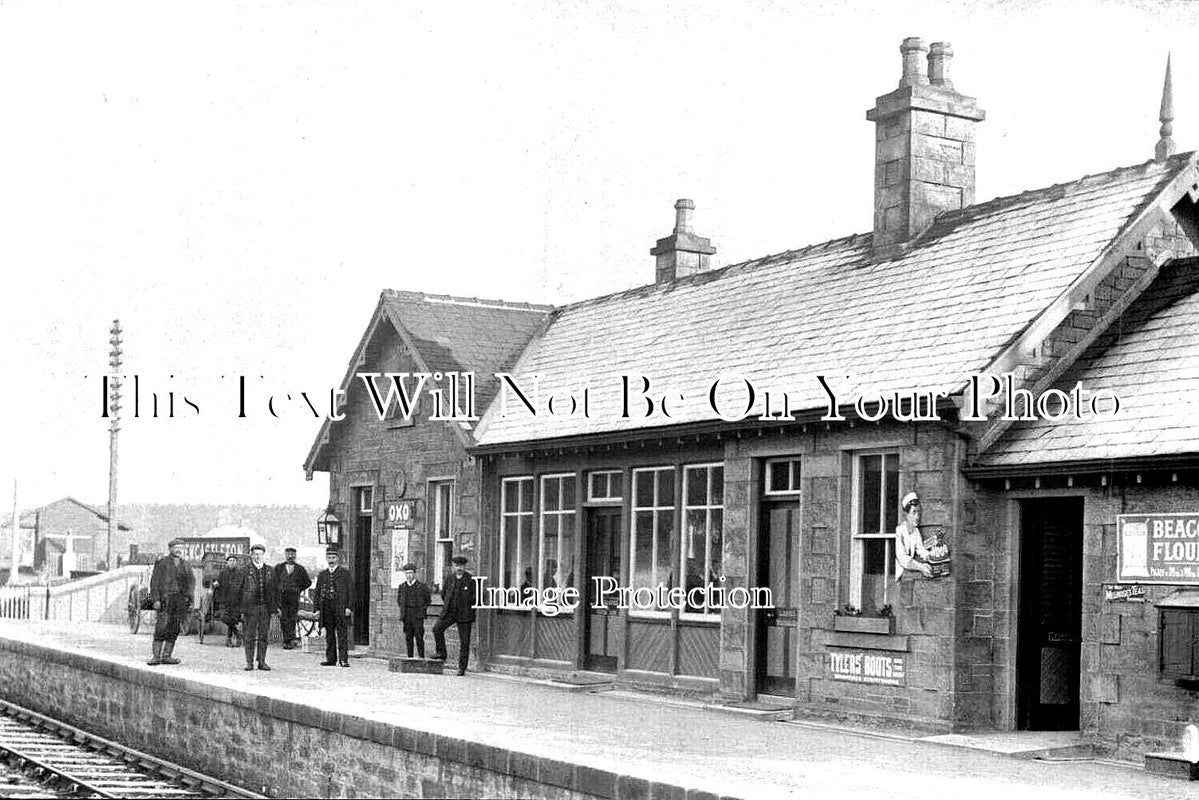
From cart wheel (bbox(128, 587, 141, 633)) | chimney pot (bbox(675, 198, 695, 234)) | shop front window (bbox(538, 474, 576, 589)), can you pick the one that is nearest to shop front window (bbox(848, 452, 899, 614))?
shop front window (bbox(538, 474, 576, 589))

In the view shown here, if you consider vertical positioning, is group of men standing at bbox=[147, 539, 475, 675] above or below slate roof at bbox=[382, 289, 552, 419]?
below

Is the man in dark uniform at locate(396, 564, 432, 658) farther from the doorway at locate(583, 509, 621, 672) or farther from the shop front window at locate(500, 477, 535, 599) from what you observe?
the doorway at locate(583, 509, 621, 672)

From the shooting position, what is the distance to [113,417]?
4678cm

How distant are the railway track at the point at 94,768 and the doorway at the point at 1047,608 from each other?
6.82 meters

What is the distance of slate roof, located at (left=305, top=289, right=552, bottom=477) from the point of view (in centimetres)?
2406

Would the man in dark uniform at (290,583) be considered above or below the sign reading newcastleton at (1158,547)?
below

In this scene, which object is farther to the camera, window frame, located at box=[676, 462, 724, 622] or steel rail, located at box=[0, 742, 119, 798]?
window frame, located at box=[676, 462, 724, 622]

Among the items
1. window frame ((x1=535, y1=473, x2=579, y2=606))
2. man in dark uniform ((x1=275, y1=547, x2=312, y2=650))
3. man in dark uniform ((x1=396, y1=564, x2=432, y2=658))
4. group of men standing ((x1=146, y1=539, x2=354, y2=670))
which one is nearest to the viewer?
window frame ((x1=535, y1=473, x2=579, y2=606))

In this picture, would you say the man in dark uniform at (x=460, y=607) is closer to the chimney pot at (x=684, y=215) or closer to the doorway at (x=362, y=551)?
the doorway at (x=362, y=551)

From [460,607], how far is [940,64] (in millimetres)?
8843

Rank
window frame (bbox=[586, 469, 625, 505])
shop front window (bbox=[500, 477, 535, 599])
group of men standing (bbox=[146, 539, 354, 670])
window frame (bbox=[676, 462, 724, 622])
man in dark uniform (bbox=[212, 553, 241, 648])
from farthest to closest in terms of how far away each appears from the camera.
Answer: man in dark uniform (bbox=[212, 553, 241, 648]) → shop front window (bbox=[500, 477, 535, 599]) → group of men standing (bbox=[146, 539, 354, 670]) → window frame (bbox=[586, 469, 625, 505]) → window frame (bbox=[676, 462, 724, 622])

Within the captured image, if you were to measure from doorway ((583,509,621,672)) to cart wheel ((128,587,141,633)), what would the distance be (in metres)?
12.9

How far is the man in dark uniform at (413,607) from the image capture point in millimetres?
22594

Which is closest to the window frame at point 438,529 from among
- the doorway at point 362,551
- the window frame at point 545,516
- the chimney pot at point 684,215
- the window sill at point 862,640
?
the window frame at point 545,516
